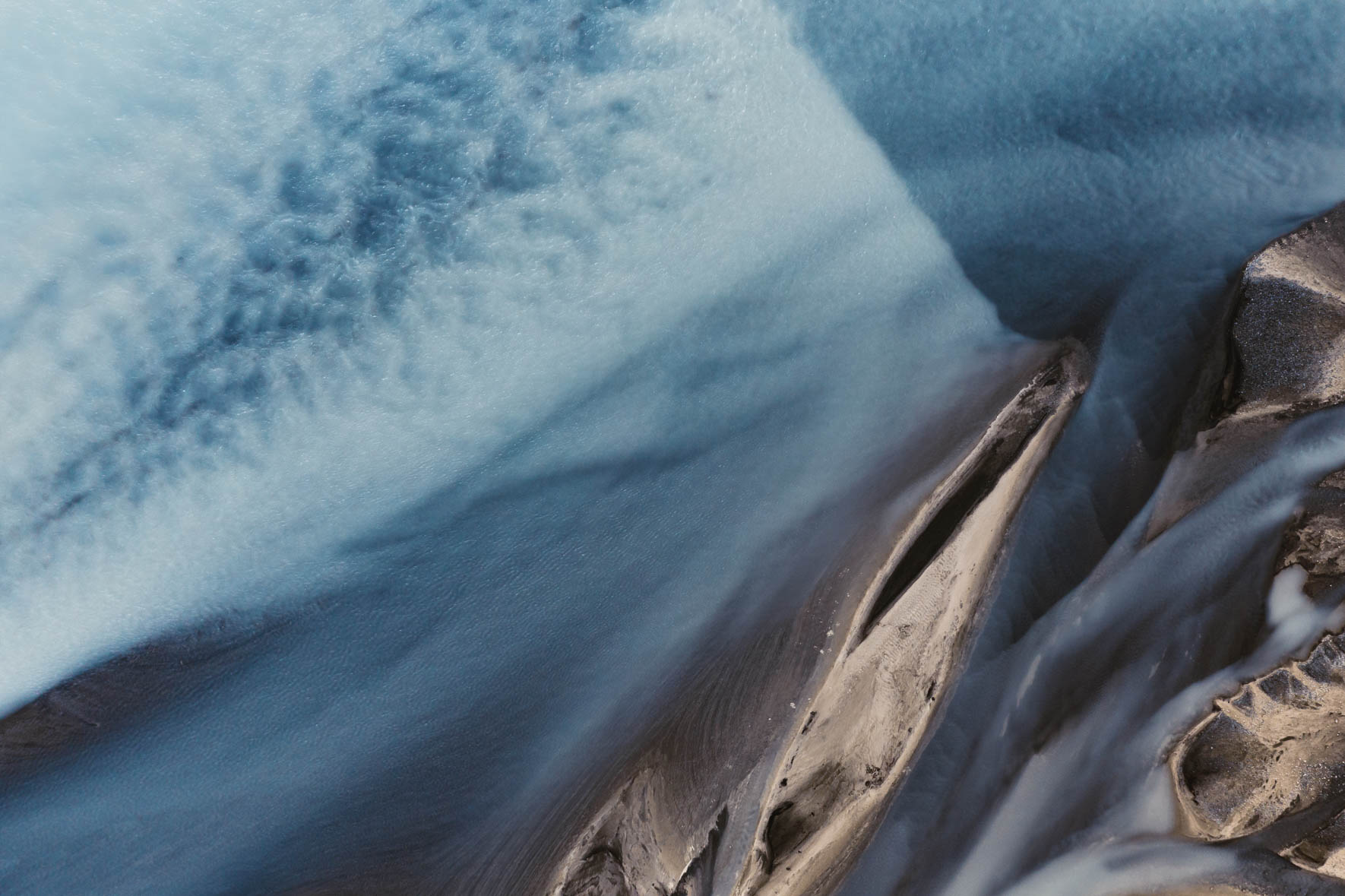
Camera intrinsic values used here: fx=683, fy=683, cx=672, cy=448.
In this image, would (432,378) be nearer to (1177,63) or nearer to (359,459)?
(359,459)

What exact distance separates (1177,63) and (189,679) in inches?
182

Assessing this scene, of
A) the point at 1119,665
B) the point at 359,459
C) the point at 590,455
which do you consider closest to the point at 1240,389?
the point at 1119,665

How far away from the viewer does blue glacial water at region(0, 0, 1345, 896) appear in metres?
2.61

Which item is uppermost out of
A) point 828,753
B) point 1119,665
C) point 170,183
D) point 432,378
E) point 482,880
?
point 170,183

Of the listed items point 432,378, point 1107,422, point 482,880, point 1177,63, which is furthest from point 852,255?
point 482,880

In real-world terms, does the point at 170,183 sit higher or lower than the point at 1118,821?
higher

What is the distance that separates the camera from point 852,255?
2.73 m

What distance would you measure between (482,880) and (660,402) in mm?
1989

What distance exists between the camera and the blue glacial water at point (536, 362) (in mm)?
2613

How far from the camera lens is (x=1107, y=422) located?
271 cm

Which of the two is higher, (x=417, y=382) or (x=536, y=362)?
(x=417, y=382)

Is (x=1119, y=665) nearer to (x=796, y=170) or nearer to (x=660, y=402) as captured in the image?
(x=660, y=402)

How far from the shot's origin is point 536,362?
2693 millimetres

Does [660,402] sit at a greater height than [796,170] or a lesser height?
lesser
